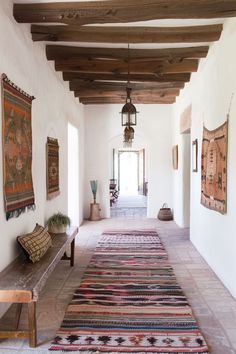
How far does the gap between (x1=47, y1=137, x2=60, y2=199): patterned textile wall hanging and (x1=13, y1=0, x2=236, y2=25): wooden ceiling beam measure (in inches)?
68.8

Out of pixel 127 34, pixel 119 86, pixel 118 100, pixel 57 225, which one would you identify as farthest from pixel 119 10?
pixel 118 100

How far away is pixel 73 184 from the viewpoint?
7.48m

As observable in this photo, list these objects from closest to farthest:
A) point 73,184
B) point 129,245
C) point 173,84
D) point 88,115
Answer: point 129,245 → point 173,84 → point 73,184 → point 88,115

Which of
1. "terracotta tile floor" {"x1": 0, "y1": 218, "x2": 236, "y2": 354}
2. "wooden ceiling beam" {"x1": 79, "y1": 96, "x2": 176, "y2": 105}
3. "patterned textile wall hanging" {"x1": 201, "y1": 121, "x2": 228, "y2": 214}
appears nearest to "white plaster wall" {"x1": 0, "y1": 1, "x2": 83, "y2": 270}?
"terracotta tile floor" {"x1": 0, "y1": 218, "x2": 236, "y2": 354}

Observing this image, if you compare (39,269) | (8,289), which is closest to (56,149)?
(39,269)

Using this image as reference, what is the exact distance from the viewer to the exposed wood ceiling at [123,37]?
3105 mm

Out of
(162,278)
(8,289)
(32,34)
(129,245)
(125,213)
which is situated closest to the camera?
(8,289)

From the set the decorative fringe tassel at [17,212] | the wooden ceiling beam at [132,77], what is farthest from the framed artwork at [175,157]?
the decorative fringe tassel at [17,212]

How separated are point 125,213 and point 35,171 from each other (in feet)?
18.9

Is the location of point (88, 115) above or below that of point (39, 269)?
above

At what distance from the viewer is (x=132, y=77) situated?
578cm

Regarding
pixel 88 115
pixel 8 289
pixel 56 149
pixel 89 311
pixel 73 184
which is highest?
pixel 88 115

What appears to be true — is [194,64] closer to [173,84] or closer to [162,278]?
[173,84]

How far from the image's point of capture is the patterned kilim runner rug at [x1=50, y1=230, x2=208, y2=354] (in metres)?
2.53
